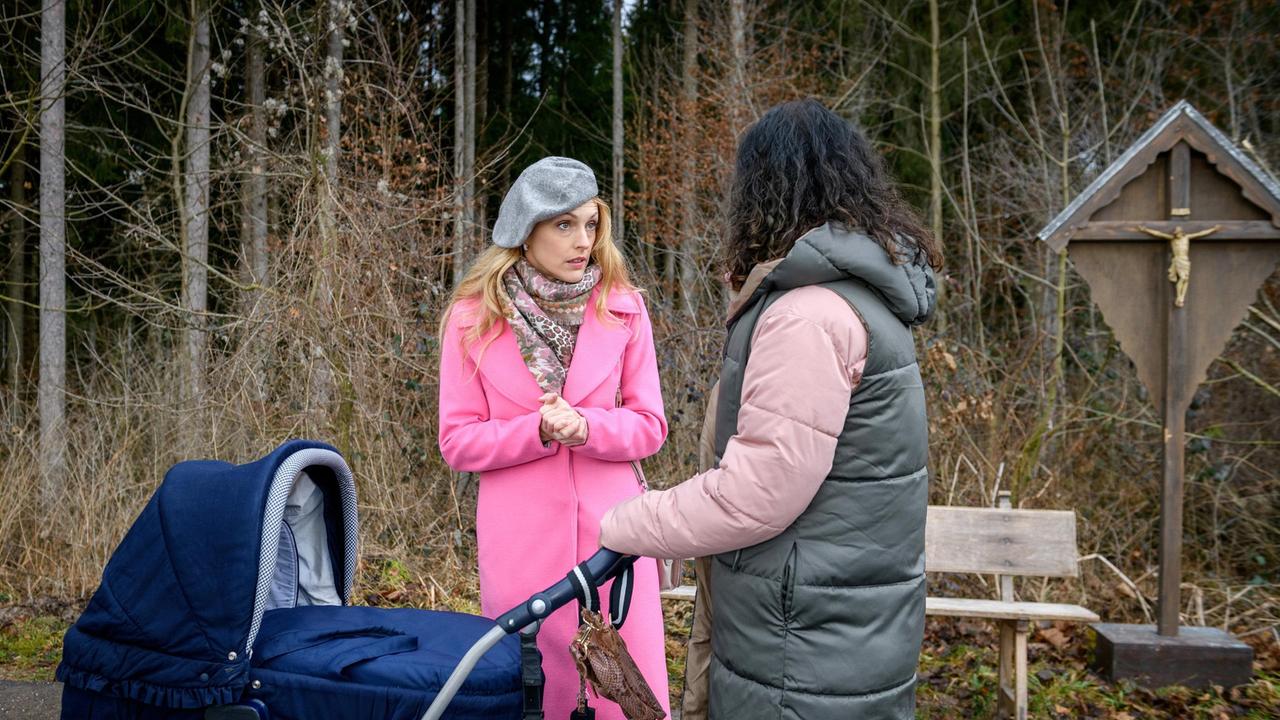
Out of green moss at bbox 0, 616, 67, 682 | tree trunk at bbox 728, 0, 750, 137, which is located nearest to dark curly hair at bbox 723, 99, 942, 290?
green moss at bbox 0, 616, 67, 682

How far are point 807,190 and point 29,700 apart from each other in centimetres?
459

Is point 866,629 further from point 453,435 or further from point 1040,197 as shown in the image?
point 1040,197

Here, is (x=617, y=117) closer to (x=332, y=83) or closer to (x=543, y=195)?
(x=332, y=83)

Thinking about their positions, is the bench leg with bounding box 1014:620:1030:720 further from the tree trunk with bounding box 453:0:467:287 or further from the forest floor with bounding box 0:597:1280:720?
the tree trunk with bounding box 453:0:467:287

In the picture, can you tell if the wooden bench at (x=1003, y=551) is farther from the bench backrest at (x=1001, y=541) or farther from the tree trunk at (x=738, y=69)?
the tree trunk at (x=738, y=69)

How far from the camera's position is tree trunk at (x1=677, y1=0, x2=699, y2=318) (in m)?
8.54

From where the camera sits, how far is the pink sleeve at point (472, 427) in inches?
101

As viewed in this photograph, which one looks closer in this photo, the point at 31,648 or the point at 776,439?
the point at 776,439

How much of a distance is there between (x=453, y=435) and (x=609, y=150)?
1642cm

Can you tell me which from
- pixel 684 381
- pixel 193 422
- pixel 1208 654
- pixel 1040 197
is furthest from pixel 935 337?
pixel 193 422

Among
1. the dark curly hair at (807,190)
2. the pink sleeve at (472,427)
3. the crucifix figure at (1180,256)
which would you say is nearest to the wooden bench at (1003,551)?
the crucifix figure at (1180,256)

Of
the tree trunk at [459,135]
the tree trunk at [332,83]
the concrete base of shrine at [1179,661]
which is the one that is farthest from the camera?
the tree trunk at [459,135]

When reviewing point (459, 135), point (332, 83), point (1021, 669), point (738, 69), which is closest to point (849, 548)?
point (1021, 669)

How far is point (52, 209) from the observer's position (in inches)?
397
